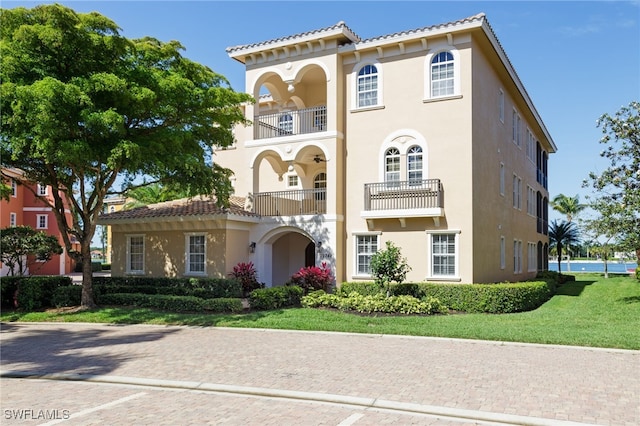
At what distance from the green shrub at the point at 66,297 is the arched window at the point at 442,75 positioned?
15.2 m

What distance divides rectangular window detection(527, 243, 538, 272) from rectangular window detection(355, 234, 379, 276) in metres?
13.2

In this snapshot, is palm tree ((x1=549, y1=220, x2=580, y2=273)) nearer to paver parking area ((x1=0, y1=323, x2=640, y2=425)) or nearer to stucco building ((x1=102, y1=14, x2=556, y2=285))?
stucco building ((x1=102, y1=14, x2=556, y2=285))

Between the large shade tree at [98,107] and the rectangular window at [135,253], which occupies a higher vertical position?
the large shade tree at [98,107]

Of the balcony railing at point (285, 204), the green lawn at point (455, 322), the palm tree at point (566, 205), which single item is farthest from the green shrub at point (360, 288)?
the palm tree at point (566, 205)

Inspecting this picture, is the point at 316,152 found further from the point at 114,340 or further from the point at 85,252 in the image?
the point at 114,340

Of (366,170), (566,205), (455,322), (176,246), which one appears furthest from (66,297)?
(566,205)

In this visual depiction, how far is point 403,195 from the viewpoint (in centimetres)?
2097

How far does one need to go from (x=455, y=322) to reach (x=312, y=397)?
8713 mm

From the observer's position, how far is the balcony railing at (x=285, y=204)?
Answer: 23.7m

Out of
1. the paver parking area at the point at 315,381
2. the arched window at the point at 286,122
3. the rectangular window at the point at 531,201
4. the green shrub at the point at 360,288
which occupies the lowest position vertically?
the paver parking area at the point at 315,381

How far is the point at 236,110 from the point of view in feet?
64.2

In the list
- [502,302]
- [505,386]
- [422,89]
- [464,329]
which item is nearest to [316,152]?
[422,89]

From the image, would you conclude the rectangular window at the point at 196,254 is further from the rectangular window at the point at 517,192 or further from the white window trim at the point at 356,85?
the rectangular window at the point at 517,192

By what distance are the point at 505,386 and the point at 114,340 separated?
9.52 metres
